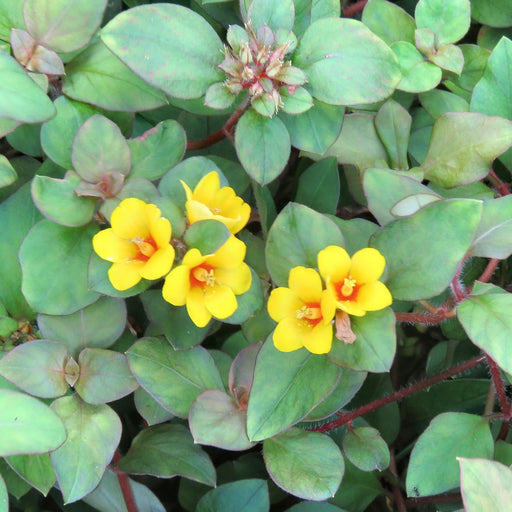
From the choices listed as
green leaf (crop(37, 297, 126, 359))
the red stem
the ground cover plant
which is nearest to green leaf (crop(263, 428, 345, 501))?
the ground cover plant

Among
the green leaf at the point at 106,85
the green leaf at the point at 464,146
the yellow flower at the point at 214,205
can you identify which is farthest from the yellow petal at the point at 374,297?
the green leaf at the point at 106,85

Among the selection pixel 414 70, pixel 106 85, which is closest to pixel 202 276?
pixel 106 85

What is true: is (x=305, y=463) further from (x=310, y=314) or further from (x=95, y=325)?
(x=95, y=325)

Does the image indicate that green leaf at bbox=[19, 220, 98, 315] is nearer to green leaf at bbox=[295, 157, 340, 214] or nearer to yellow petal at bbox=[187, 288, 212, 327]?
yellow petal at bbox=[187, 288, 212, 327]

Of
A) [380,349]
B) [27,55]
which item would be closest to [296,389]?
[380,349]

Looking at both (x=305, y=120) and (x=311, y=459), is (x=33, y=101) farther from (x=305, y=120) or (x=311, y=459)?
(x=311, y=459)
